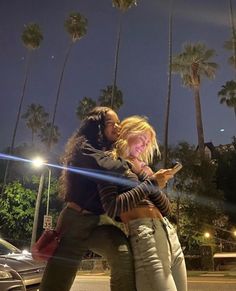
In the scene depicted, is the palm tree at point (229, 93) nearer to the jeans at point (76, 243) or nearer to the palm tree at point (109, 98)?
the palm tree at point (109, 98)

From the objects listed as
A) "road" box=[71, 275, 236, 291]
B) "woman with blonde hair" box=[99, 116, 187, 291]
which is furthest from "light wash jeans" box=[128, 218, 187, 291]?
"road" box=[71, 275, 236, 291]

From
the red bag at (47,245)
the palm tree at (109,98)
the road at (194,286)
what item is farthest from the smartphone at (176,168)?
the palm tree at (109,98)

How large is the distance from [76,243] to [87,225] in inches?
4.9

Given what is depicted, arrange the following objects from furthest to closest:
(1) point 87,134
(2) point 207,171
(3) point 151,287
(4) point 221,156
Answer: (4) point 221,156 < (2) point 207,171 < (1) point 87,134 < (3) point 151,287

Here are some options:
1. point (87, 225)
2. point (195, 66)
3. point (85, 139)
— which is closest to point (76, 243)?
point (87, 225)

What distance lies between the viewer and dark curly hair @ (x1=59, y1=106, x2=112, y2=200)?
2734 millimetres

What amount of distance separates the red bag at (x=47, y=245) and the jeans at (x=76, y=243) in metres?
0.03

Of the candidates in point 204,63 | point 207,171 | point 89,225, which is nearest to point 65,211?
point 89,225

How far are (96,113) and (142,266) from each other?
997 millimetres

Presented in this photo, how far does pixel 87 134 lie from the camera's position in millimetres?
2805

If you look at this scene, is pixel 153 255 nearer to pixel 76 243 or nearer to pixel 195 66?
pixel 76 243

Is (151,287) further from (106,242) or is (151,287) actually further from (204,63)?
(204,63)

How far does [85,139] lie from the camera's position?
2.76 metres

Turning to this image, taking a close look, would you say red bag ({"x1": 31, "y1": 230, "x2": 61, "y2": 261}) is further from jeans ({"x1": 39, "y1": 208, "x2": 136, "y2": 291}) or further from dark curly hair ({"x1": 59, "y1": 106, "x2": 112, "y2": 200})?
dark curly hair ({"x1": 59, "y1": 106, "x2": 112, "y2": 200})
